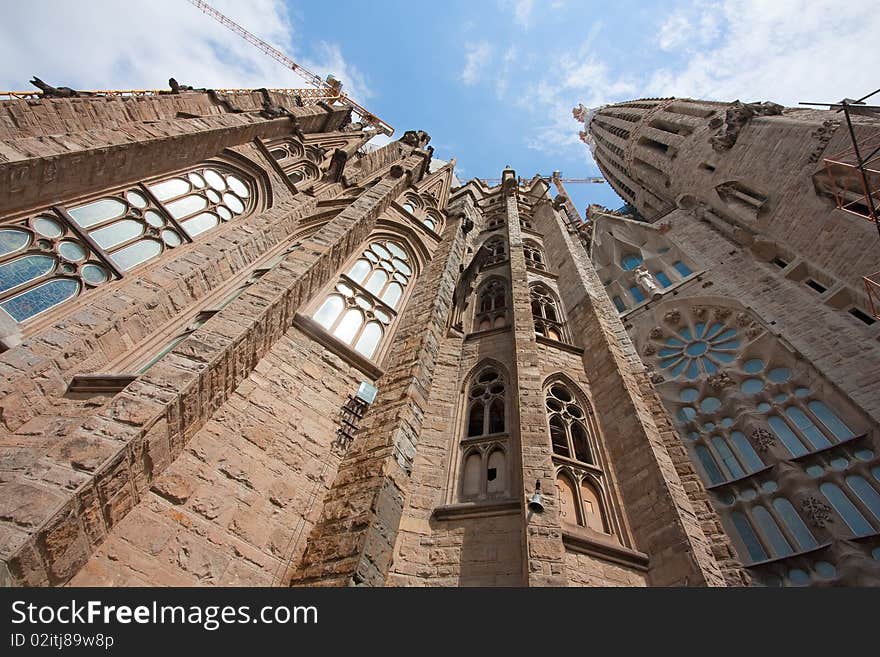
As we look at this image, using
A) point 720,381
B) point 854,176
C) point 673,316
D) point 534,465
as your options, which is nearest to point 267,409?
point 534,465

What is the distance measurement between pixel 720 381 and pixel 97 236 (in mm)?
12182

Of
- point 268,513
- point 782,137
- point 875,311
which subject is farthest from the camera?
point 782,137

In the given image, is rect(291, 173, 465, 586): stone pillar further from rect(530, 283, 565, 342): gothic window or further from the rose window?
the rose window

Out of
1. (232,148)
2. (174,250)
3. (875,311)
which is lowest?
(174,250)

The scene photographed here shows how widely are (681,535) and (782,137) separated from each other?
1420cm

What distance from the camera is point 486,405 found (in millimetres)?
7480

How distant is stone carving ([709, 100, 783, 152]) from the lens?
1590cm

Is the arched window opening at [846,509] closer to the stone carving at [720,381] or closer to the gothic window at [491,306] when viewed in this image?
the stone carving at [720,381]

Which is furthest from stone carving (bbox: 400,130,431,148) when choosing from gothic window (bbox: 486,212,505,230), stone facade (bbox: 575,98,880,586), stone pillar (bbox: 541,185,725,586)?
stone pillar (bbox: 541,185,725,586)

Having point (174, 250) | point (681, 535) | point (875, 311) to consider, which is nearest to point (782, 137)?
point (875, 311)

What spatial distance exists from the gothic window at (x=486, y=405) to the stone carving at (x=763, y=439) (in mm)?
4954

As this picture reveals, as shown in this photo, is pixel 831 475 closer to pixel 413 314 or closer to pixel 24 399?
pixel 413 314

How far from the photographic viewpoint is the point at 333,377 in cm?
671

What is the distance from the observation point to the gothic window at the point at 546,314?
989 cm
